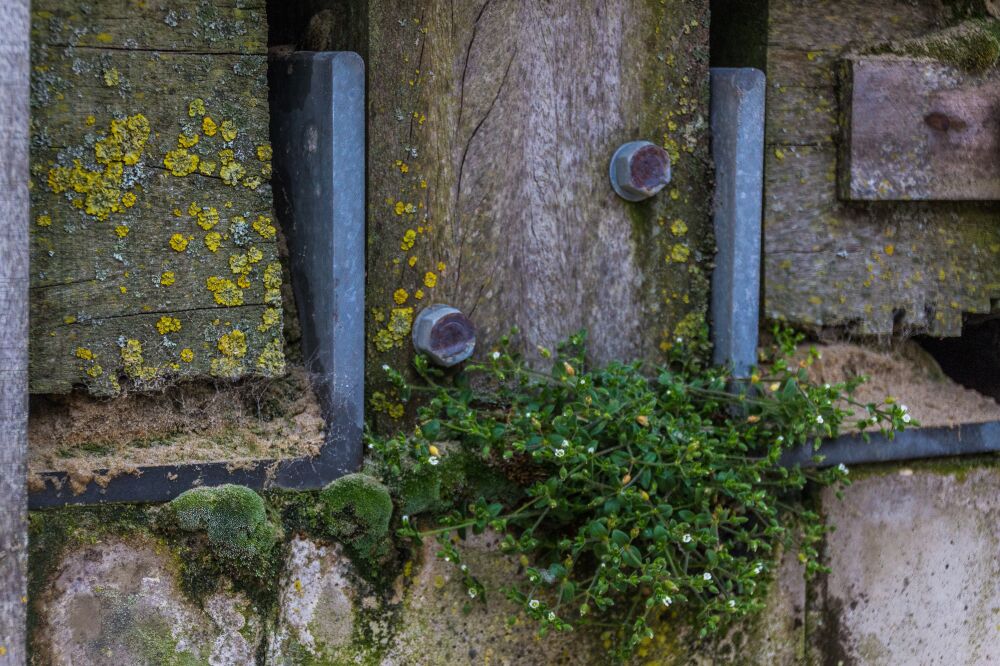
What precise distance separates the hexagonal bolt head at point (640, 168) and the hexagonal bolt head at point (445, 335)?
49 centimetres

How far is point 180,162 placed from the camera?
2092 millimetres

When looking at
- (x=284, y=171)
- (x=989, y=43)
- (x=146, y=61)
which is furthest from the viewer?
(x=989, y=43)

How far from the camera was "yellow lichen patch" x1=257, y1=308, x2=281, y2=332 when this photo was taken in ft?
7.18

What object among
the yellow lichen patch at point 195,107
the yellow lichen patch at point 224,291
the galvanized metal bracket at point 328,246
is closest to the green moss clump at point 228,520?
the galvanized metal bracket at point 328,246

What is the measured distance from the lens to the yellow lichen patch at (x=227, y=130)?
6.98 ft

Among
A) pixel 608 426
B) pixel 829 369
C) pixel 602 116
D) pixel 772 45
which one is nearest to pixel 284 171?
pixel 602 116

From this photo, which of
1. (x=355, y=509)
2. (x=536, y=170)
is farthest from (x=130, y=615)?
(x=536, y=170)

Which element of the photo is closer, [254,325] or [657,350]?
[254,325]

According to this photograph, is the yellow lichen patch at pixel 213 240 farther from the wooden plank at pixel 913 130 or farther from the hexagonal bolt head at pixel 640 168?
the wooden plank at pixel 913 130

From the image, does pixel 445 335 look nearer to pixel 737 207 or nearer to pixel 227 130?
pixel 227 130

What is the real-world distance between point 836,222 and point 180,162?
1.63 m

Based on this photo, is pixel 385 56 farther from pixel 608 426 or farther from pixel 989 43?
pixel 989 43

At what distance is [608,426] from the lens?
227cm

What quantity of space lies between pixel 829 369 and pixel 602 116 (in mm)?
888
